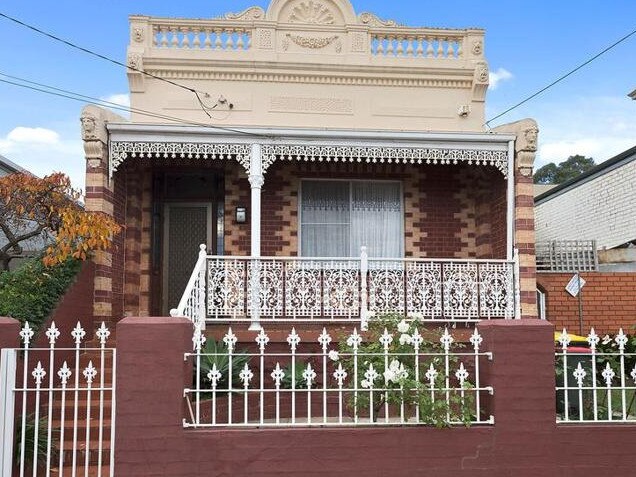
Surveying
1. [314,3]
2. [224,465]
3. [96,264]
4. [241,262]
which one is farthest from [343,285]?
[314,3]

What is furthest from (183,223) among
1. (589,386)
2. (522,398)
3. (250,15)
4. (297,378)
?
(522,398)

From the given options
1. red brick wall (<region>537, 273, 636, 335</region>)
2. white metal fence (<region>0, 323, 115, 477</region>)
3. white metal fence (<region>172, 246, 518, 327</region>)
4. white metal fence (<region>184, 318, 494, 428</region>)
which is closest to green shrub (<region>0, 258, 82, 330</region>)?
white metal fence (<region>0, 323, 115, 477</region>)

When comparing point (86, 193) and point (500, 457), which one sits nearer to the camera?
point (500, 457)

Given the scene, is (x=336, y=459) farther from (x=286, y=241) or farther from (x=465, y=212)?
(x=465, y=212)

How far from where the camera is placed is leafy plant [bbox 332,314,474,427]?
17.4 ft

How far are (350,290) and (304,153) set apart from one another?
211 cm

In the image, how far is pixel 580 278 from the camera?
12.0 m

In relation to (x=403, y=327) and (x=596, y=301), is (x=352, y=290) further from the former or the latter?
(x=596, y=301)

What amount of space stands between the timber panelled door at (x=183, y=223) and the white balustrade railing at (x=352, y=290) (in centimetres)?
220

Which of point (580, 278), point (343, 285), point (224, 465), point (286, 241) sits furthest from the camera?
point (580, 278)

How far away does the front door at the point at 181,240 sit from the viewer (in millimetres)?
11195

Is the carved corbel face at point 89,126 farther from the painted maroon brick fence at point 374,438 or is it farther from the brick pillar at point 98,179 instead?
the painted maroon brick fence at point 374,438

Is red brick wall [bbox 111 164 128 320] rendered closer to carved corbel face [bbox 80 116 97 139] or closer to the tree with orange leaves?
carved corbel face [bbox 80 116 97 139]

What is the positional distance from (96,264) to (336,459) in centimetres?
522
